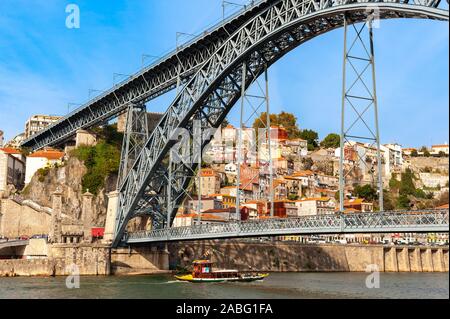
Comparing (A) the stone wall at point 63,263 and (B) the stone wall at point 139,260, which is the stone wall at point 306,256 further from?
(A) the stone wall at point 63,263

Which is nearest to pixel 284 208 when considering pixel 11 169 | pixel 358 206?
pixel 358 206

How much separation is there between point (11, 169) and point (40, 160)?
520cm

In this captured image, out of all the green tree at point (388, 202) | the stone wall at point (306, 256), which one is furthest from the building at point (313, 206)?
the stone wall at point (306, 256)

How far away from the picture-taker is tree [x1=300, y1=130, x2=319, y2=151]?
391 ft

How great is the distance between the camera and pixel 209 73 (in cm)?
4012

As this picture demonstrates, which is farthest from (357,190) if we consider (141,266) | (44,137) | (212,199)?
(141,266)

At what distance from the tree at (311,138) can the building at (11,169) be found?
197ft

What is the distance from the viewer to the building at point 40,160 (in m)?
65.5

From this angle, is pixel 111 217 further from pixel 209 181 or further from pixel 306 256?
pixel 209 181

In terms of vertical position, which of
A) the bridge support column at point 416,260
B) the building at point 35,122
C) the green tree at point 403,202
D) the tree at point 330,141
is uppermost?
the building at point 35,122

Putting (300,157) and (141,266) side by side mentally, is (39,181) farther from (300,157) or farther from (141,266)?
(300,157)

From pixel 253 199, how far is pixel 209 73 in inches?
2064

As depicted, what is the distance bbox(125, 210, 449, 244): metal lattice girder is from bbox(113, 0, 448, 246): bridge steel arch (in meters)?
6.40

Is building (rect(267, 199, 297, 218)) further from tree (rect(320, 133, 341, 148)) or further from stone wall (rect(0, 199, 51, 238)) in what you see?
tree (rect(320, 133, 341, 148))
